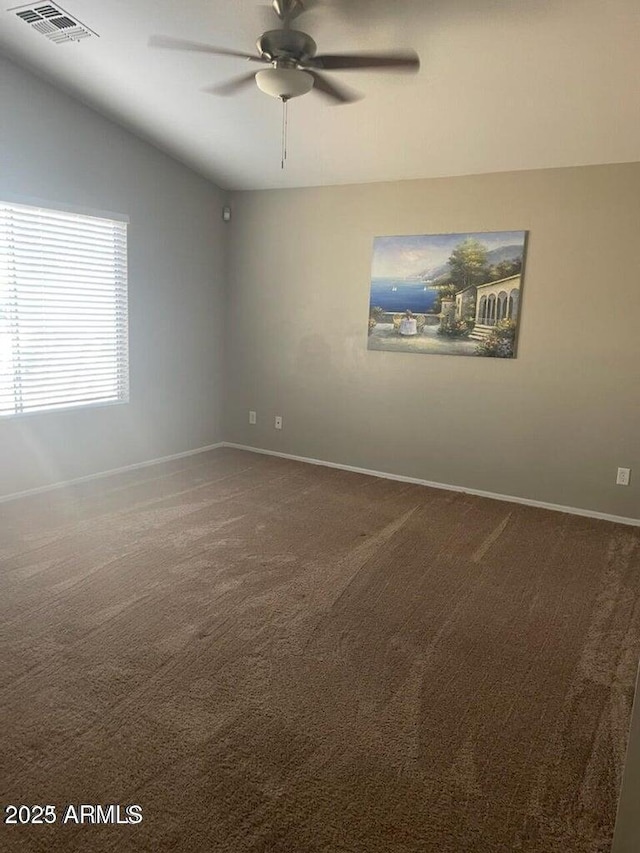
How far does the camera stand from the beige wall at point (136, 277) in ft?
12.8

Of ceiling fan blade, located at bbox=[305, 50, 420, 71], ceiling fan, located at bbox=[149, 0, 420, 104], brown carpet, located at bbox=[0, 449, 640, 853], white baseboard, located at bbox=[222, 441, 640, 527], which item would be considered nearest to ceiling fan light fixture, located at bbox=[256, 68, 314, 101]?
ceiling fan, located at bbox=[149, 0, 420, 104]

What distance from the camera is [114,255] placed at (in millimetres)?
4578

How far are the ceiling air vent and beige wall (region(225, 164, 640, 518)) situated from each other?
2.16 meters

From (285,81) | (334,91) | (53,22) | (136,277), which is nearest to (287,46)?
(285,81)

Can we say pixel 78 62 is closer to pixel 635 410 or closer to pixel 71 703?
pixel 71 703

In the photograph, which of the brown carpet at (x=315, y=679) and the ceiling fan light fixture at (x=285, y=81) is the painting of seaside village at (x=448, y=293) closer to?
the brown carpet at (x=315, y=679)

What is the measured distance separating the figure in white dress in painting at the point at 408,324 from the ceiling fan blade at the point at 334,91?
5.38 feet

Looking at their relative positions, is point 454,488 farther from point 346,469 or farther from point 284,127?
point 284,127

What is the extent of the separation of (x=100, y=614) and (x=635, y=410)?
3.49 meters

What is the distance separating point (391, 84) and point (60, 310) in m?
2.69

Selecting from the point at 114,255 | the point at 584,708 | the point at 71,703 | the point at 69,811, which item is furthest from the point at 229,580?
the point at 114,255

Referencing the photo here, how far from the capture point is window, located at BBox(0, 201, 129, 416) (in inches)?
155

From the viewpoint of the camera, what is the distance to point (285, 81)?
9.05 ft

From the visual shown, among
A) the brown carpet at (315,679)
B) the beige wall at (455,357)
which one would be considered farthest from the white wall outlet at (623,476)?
the brown carpet at (315,679)
